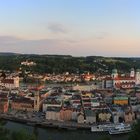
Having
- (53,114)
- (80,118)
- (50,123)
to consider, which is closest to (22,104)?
(53,114)

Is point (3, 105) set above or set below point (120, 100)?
below

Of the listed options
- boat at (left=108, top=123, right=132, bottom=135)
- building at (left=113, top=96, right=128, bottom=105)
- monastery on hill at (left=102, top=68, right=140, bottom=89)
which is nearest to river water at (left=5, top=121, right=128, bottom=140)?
boat at (left=108, top=123, right=132, bottom=135)

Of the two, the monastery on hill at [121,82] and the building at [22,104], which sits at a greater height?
the monastery on hill at [121,82]

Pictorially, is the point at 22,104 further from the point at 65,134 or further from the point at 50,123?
the point at 65,134

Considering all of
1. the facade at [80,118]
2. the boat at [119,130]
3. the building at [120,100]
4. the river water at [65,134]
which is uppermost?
the building at [120,100]

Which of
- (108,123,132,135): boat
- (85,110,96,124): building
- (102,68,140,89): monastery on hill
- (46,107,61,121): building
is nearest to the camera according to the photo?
(108,123,132,135): boat

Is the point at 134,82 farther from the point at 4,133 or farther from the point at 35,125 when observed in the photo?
the point at 4,133

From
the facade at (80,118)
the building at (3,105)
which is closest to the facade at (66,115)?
the facade at (80,118)

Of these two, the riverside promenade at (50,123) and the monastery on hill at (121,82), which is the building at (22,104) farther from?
the monastery on hill at (121,82)

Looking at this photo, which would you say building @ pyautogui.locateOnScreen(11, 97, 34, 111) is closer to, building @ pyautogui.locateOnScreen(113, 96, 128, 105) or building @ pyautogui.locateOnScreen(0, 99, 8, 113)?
building @ pyautogui.locateOnScreen(0, 99, 8, 113)

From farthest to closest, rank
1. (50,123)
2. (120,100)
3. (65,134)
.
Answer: (120,100), (50,123), (65,134)

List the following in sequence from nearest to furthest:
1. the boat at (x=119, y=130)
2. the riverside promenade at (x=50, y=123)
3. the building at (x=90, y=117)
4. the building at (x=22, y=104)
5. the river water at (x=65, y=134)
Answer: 1. the river water at (x=65, y=134)
2. the boat at (x=119, y=130)
3. the riverside promenade at (x=50, y=123)
4. the building at (x=90, y=117)
5. the building at (x=22, y=104)
